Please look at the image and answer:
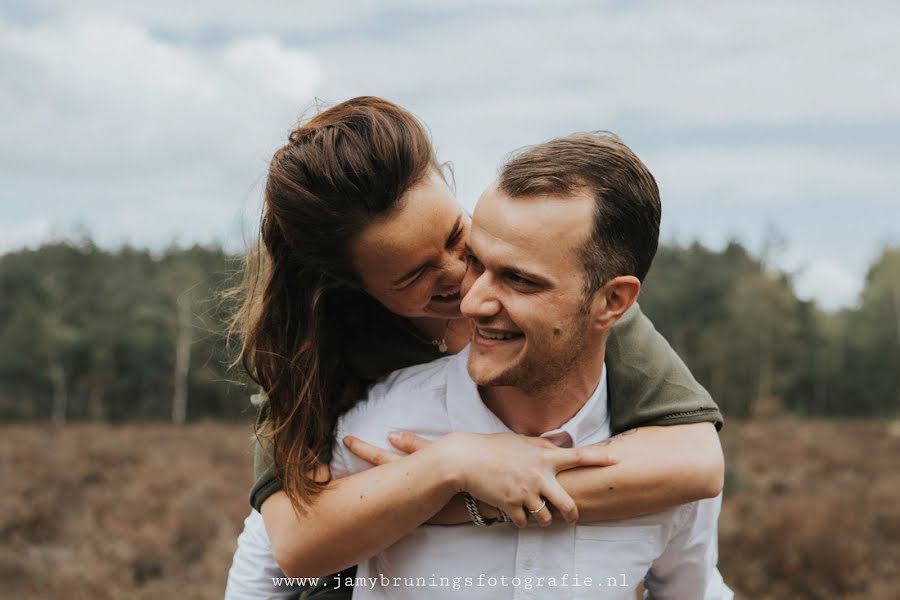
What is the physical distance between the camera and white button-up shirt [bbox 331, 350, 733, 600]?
254cm

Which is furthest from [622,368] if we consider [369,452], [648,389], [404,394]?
[369,452]

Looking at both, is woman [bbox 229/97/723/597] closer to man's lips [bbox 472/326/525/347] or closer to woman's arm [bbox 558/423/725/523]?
woman's arm [bbox 558/423/725/523]

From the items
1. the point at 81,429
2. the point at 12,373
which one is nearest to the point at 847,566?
the point at 81,429

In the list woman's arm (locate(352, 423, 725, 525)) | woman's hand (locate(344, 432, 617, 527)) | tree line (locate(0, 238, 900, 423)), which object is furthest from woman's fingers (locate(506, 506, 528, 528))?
tree line (locate(0, 238, 900, 423))

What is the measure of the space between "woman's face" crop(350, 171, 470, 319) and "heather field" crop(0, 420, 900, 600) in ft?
25.1

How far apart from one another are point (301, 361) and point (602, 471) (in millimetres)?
980

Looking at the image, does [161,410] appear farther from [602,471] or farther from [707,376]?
[602,471]

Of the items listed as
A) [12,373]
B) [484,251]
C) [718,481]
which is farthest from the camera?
[12,373]

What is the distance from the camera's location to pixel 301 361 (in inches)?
110

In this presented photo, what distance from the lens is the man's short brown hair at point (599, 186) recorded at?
2451 millimetres

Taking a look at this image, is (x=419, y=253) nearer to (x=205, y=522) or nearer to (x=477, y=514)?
(x=477, y=514)

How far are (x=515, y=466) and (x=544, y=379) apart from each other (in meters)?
0.27

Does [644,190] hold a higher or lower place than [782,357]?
higher

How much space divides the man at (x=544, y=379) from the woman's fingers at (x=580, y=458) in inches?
5.4
